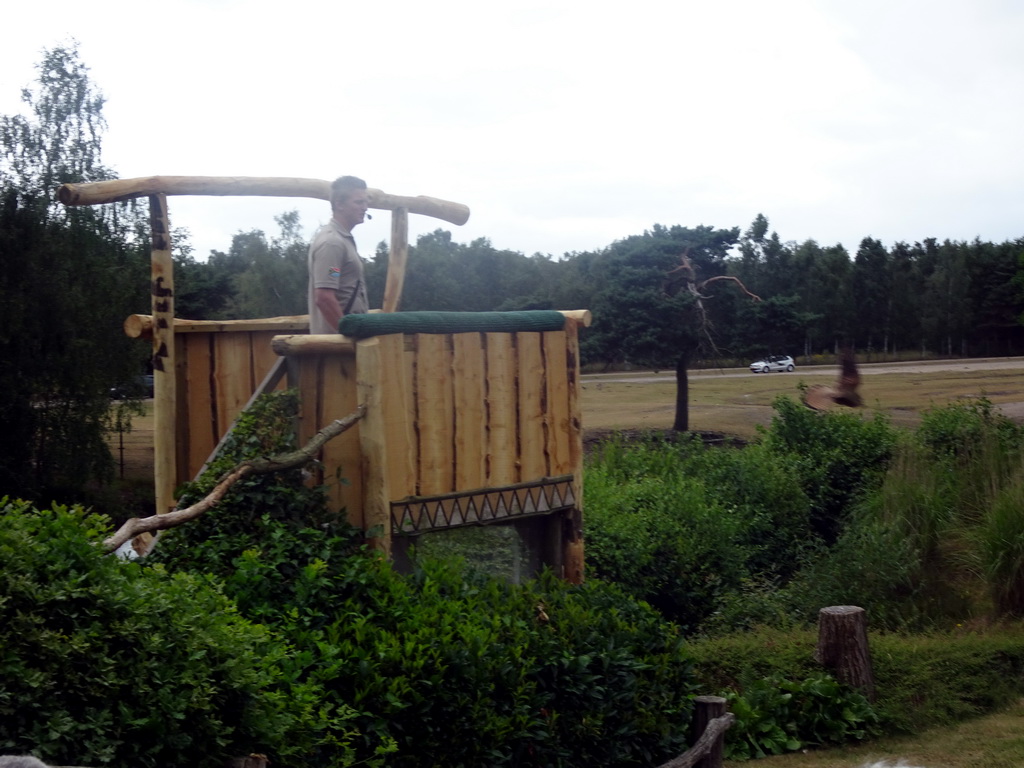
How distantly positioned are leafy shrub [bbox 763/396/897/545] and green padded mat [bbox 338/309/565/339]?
8.74 m

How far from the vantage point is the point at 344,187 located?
20.2 ft

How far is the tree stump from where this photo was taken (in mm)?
7750

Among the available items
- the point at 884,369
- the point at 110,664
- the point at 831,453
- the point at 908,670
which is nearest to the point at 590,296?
the point at 884,369

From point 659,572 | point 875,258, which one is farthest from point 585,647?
point 875,258

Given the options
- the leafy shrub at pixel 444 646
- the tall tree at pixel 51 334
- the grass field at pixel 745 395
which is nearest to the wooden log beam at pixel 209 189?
the leafy shrub at pixel 444 646

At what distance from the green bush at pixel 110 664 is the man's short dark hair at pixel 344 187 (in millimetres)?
2933

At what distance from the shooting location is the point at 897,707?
7867 millimetres

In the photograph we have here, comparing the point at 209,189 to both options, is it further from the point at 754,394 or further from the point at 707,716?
the point at 754,394

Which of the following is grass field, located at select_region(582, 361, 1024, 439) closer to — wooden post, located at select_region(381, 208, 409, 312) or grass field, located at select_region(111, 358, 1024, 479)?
grass field, located at select_region(111, 358, 1024, 479)

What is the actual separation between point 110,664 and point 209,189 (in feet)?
12.0

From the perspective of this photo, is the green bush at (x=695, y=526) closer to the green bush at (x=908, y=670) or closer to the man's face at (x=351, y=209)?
the green bush at (x=908, y=670)

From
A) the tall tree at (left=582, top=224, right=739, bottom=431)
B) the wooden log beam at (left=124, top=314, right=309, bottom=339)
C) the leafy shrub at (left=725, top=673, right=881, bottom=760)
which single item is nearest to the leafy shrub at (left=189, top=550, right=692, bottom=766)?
the leafy shrub at (left=725, top=673, right=881, bottom=760)

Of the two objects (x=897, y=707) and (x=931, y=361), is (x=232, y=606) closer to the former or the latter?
(x=897, y=707)

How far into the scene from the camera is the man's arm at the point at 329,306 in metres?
5.98
